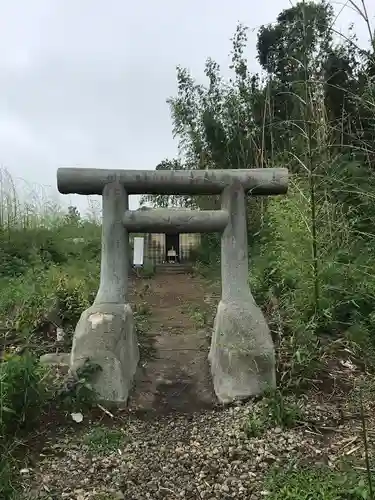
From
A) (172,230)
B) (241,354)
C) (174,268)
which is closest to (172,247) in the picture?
(174,268)

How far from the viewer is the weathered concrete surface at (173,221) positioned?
141 inches

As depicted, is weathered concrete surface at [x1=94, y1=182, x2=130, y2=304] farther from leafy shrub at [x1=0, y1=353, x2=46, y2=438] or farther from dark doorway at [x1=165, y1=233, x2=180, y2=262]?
dark doorway at [x1=165, y1=233, x2=180, y2=262]

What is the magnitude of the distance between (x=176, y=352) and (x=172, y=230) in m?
1.04

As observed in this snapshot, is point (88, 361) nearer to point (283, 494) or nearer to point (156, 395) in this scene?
point (156, 395)

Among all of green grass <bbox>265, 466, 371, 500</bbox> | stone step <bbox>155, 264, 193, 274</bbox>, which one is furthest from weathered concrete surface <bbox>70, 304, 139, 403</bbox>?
stone step <bbox>155, 264, 193, 274</bbox>

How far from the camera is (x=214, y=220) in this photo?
3.61m

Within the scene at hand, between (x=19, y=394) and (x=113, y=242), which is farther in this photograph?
(x=113, y=242)

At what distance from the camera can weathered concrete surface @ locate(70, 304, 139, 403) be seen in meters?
3.21

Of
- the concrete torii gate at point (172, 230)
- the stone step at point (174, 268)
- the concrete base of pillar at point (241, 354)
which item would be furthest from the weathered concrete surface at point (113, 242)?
the stone step at point (174, 268)

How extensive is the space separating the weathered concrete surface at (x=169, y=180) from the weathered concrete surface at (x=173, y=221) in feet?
0.55

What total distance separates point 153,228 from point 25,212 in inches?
203

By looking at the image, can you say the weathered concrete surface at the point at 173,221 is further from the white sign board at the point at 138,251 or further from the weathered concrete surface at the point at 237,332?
the white sign board at the point at 138,251

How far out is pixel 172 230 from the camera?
3629 millimetres

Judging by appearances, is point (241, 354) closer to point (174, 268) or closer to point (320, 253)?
point (320, 253)
